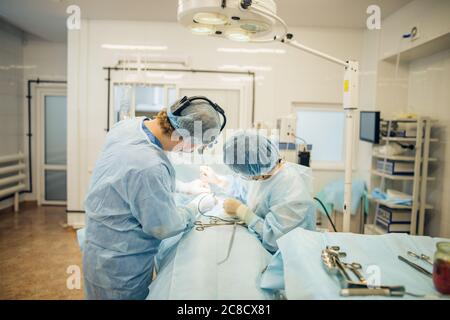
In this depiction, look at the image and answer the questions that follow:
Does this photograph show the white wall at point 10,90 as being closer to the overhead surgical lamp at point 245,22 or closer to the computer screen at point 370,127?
the overhead surgical lamp at point 245,22

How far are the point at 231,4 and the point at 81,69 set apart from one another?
101 inches

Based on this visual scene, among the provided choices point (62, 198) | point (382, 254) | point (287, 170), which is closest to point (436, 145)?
point (287, 170)

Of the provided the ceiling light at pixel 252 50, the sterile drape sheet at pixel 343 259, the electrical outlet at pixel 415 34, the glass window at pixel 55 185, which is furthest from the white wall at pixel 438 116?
the glass window at pixel 55 185

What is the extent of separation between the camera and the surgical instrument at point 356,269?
2.54 ft

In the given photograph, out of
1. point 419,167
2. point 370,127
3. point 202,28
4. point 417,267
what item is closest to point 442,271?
point 417,267

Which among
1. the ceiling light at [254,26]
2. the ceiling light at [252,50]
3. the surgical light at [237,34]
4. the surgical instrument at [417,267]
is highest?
the ceiling light at [252,50]

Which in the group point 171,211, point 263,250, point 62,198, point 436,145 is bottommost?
point 62,198

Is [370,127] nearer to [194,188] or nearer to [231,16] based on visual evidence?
[194,188]

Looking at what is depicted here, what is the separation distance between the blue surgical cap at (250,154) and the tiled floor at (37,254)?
0.84 metres

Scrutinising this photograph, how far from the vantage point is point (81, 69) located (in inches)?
125

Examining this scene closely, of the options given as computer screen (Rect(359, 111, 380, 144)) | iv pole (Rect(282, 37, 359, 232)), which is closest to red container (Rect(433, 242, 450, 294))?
iv pole (Rect(282, 37, 359, 232))

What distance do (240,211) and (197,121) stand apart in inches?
18.8

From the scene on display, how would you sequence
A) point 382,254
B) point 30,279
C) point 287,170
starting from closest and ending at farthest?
point 382,254
point 287,170
point 30,279

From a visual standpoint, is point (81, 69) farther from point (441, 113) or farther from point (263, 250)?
point (441, 113)
